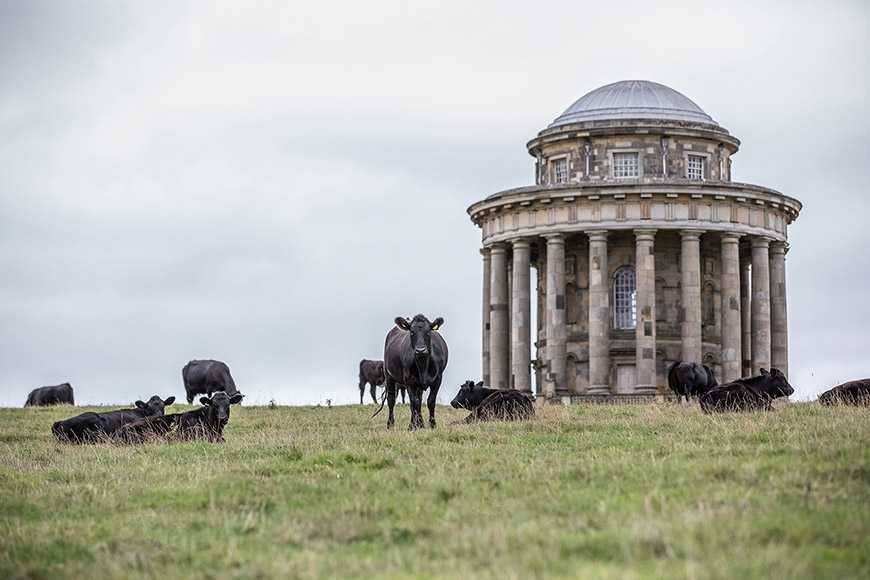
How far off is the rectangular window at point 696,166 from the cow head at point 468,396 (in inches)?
1314

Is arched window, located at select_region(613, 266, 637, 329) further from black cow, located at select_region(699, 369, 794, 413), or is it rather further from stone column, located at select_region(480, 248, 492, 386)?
black cow, located at select_region(699, 369, 794, 413)

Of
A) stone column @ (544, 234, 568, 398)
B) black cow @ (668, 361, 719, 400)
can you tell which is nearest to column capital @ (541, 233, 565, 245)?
stone column @ (544, 234, 568, 398)

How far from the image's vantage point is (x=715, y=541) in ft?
42.1

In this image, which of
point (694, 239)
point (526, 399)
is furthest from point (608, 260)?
point (526, 399)

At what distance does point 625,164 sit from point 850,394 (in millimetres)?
35677

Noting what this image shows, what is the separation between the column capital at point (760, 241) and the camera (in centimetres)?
6806

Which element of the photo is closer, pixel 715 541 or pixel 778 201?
pixel 715 541

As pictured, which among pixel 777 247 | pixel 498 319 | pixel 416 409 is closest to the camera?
pixel 416 409

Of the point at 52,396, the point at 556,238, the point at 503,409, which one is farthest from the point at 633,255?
the point at 503,409

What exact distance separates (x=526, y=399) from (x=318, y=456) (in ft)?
38.6

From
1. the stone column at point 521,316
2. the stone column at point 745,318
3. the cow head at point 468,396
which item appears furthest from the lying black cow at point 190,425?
the stone column at point 745,318

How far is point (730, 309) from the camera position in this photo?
220 ft

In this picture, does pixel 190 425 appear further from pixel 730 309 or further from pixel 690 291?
pixel 730 309

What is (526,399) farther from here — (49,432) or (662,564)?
(662,564)
